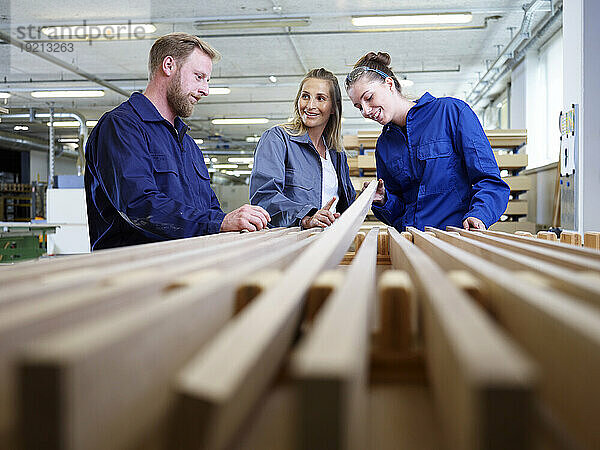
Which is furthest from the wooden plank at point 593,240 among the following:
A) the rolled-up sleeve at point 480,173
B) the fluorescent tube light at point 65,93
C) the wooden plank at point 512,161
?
the fluorescent tube light at point 65,93

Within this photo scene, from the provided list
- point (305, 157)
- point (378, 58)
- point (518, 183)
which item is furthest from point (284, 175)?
point (518, 183)

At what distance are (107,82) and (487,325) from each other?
12.6 m

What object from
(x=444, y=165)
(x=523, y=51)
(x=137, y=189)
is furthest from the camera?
(x=523, y=51)

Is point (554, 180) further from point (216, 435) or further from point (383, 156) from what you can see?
point (216, 435)

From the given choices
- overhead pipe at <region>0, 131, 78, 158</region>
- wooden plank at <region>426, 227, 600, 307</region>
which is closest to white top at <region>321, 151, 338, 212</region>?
wooden plank at <region>426, 227, 600, 307</region>

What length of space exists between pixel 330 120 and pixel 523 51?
7.21 meters

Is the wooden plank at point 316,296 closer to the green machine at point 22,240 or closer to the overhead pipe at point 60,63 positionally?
the green machine at point 22,240

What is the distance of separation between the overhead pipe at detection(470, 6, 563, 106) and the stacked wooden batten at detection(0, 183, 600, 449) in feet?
26.5

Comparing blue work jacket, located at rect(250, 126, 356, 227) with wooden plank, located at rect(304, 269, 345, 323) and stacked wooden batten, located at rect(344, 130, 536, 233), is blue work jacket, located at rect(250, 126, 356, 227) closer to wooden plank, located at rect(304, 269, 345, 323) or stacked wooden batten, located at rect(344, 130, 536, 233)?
wooden plank, located at rect(304, 269, 345, 323)

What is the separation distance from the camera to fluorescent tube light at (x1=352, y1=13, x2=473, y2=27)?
7.08 meters

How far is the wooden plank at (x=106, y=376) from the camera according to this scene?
0.28m

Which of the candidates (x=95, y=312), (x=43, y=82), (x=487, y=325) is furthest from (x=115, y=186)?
(x=43, y=82)

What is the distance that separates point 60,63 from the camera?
1002 centimetres

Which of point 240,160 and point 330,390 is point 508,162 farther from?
point 240,160
